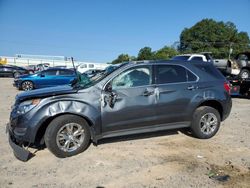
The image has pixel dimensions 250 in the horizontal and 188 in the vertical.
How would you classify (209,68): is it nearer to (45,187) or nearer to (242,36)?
(45,187)

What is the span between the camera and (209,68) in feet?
23.0

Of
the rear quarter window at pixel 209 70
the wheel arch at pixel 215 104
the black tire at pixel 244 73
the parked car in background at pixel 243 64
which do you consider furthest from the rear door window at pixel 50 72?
the wheel arch at pixel 215 104

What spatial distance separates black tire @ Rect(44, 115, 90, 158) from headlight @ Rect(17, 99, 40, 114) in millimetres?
455

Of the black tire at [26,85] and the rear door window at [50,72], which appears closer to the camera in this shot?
the black tire at [26,85]

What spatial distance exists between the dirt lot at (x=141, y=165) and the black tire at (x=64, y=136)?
0.48 ft

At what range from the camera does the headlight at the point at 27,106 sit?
5443 mm

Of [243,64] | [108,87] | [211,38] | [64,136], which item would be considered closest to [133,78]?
[108,87]

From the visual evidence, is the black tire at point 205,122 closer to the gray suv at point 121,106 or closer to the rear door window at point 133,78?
the gray suv at point 121,106

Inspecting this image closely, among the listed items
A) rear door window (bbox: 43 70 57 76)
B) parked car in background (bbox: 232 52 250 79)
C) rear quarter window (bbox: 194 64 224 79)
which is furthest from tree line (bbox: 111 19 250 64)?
rear quarter window (bbox: 194 64 224 79)

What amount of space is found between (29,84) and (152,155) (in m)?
13.9

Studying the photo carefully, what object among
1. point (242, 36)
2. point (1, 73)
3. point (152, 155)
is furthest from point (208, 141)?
point (242, 36)

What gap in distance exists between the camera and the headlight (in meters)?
5.44

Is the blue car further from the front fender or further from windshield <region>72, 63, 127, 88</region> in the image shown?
the front fender

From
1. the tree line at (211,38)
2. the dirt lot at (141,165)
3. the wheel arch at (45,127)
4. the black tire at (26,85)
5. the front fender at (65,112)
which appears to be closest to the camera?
the dirt lot at (141,165)
